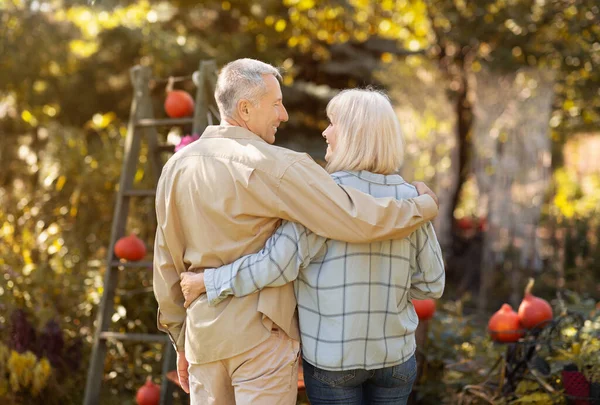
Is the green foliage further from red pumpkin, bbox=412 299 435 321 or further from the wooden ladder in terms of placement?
the wooden ladder

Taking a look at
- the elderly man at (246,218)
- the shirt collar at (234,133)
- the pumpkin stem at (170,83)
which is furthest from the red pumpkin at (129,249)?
the shirt collar at (234,133)

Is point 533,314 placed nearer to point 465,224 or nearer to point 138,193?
point 138,193

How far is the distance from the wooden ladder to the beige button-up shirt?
1.60 m

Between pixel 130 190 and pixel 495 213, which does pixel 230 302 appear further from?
pixel 495 213

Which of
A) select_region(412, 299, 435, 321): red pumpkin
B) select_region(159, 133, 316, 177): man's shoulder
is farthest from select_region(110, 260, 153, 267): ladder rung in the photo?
select_region(159, 133, 316, 177): man's shoulder

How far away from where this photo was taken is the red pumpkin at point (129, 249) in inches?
165

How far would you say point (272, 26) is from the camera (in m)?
8.98

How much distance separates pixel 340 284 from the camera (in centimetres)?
226

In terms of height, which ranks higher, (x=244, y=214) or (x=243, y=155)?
(x=243, y=155)

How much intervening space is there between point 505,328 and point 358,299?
1.64 meters

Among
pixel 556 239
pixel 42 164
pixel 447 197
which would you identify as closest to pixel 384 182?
pixel 42 164

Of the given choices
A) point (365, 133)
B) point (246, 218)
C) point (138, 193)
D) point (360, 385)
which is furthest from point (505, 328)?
point (138, 193)

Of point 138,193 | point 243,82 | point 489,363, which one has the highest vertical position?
point 243,82

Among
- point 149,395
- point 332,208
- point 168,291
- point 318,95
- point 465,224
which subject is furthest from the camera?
point 465,224
